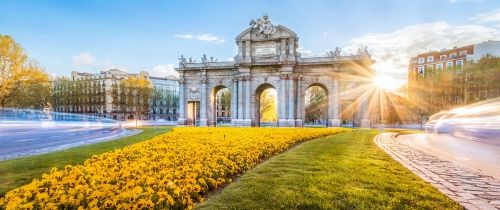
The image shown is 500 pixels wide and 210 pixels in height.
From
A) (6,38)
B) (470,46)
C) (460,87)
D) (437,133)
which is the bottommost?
(437,133)

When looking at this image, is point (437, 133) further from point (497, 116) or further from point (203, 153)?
point (203, 153)

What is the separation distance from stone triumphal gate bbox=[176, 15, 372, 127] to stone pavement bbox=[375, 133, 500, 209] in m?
33.5

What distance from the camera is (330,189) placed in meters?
7.05

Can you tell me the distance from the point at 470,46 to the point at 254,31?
200 ft

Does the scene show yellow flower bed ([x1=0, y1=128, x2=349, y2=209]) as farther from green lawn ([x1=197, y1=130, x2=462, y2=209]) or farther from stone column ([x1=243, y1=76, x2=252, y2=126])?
stone column ([x1=243, y1=76, x2=252, y2=126])

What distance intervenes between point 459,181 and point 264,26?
39.7m

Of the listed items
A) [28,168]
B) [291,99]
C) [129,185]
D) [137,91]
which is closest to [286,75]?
[291,99]

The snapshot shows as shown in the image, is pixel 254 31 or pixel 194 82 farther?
pixel 194 82

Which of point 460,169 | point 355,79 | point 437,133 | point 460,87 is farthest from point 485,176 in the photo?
point 460,87

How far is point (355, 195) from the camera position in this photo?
6.57 meters

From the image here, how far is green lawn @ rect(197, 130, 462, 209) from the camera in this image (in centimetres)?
605

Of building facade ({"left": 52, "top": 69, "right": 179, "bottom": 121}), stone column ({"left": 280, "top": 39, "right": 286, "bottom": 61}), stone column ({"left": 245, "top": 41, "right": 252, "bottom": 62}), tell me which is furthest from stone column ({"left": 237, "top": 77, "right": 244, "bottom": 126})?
building facade ({"left": 52, "top": 69, "right": 179, "bottom": 121})

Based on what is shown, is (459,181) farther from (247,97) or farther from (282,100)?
(247,97)

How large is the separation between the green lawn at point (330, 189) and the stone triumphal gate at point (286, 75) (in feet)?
115
